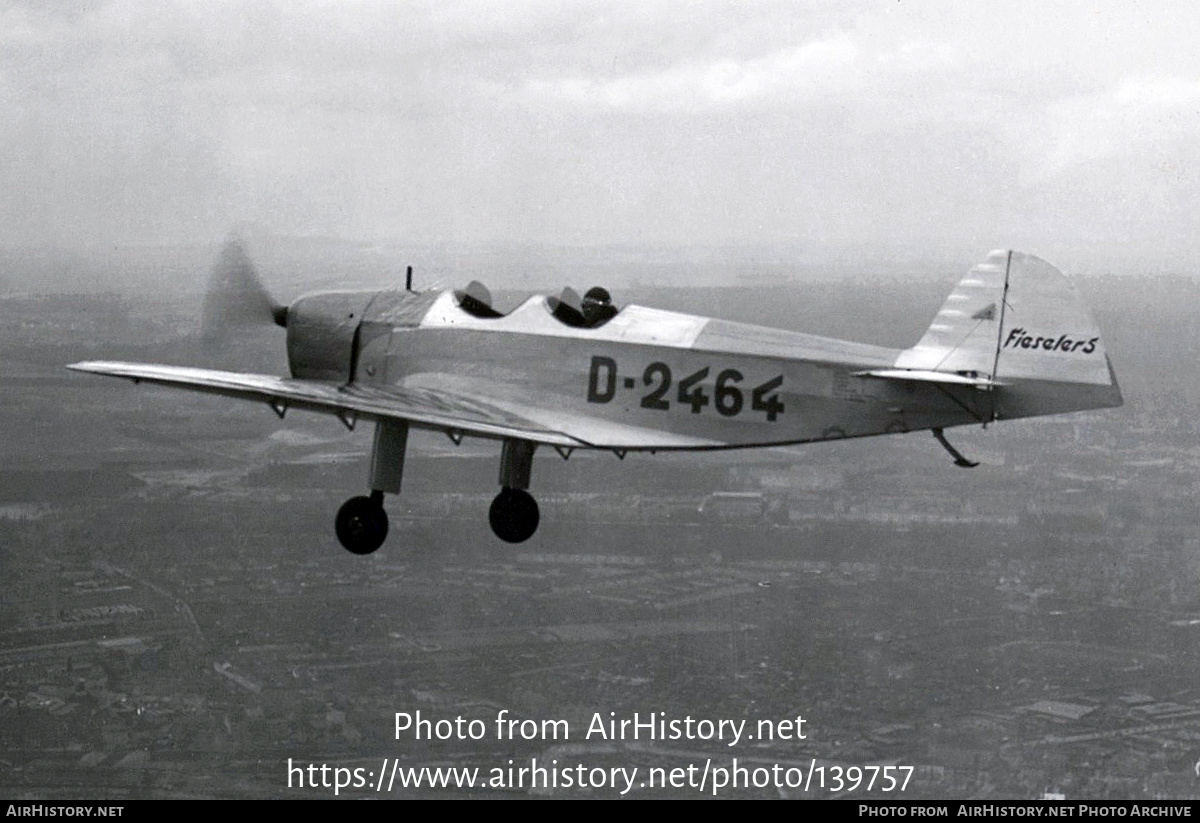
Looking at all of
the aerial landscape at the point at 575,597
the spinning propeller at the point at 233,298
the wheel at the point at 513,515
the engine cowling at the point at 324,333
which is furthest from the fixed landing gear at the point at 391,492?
the aerial landscape at the point at 575,597

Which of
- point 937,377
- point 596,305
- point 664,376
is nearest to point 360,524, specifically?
point 596,305

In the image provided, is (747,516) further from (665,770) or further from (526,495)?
(526,495)

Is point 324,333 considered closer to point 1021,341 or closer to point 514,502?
point 514,502

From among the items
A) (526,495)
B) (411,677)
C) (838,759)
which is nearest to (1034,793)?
(838,759)

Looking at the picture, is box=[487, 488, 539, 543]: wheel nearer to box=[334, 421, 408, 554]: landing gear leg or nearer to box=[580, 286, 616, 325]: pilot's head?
box=[334, 421, 408, 554]: landing gear leg

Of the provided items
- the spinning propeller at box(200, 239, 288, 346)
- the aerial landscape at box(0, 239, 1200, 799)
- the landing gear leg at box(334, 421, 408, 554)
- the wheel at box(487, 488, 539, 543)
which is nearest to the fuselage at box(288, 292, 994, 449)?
the landing gear leg at box(334, 421, 408, 554)

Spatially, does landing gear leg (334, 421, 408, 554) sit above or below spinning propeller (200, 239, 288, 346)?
below
